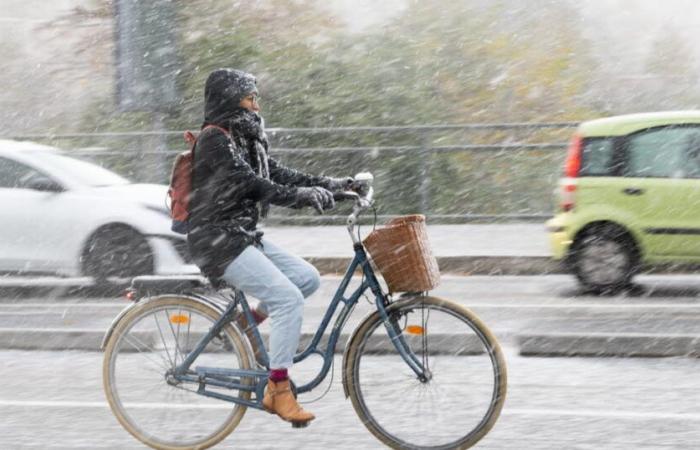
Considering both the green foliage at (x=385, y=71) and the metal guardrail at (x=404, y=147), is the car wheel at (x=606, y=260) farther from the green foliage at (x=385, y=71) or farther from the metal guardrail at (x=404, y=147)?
the green foliage at (x=385, y=71)

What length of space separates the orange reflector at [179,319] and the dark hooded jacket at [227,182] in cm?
25

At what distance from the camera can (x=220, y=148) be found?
5512 mm

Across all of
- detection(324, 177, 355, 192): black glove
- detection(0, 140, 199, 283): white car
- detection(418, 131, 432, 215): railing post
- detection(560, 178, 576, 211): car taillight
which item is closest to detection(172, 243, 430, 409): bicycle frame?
detection(324, 177, 355, 192): black glove

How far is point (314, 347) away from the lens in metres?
5.79

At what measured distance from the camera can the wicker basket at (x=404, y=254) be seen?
5469 millimetres

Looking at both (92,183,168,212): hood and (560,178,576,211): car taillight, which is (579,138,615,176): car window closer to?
(560,178,576,211): car taillight

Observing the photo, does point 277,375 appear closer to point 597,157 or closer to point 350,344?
point 350,344

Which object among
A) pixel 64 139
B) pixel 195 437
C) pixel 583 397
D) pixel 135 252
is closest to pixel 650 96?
pixel 64 139

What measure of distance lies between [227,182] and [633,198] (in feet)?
22.7

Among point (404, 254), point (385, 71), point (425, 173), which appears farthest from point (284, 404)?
point (385, 71)

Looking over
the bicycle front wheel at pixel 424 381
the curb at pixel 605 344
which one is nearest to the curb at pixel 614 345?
the curb at pixel 605 344

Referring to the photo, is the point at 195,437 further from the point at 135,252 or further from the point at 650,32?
the point at 650,32

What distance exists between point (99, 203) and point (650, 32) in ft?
46.4

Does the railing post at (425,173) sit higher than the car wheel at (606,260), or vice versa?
the car wheel at (606,260)
